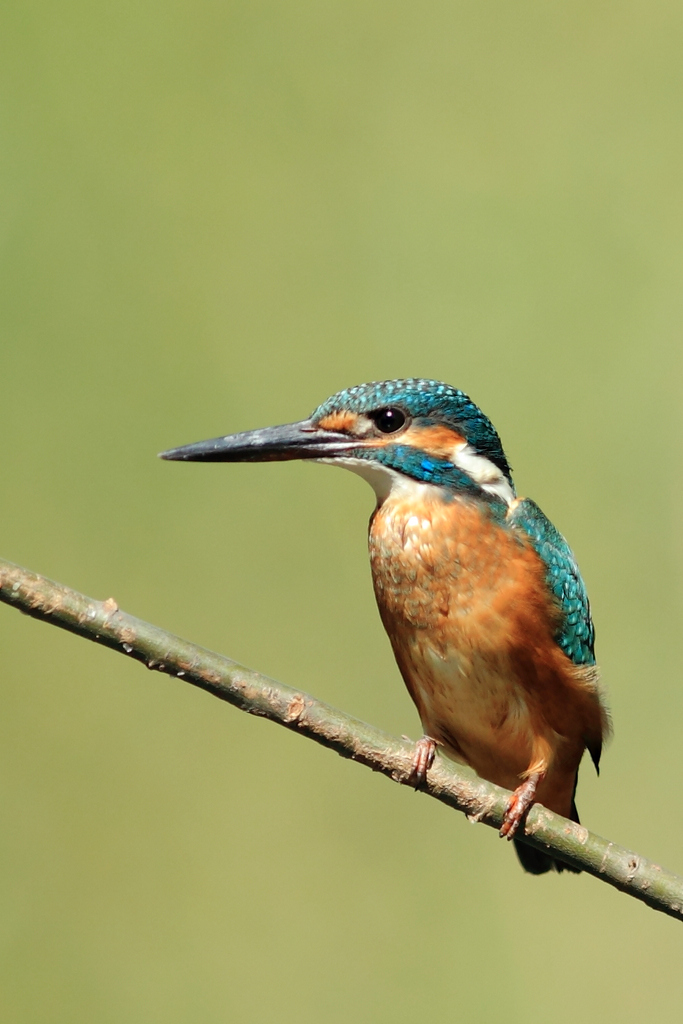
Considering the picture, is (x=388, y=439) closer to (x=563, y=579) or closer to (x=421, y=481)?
(x=421, y=481)

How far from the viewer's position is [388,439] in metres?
2.30

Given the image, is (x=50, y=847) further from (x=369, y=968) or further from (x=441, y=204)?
(x=441, y=204)

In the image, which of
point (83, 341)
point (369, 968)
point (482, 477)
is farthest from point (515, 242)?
point (369, 968)

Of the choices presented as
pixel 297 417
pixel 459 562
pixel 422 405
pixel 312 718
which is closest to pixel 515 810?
pixel 459 562

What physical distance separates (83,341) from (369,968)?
2359mm

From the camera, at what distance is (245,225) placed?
14.7 feet

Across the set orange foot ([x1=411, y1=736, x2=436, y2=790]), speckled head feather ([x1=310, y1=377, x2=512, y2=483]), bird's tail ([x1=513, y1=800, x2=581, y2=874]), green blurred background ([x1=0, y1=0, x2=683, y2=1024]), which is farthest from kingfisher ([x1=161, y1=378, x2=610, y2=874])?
green blurred background ([x1=0, y1=0, x2=683, y2=1024])

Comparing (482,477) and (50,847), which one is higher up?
(482,477)

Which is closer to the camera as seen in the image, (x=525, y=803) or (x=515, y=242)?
(x=525, y=803)

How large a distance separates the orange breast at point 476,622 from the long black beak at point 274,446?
0.20 m

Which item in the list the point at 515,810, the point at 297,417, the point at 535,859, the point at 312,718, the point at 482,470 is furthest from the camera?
the point at 297,417

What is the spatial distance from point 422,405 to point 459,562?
34 cm

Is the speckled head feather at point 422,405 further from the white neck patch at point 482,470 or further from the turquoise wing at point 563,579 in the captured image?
the turquoise wing at point 563,579

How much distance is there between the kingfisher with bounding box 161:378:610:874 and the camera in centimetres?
229
